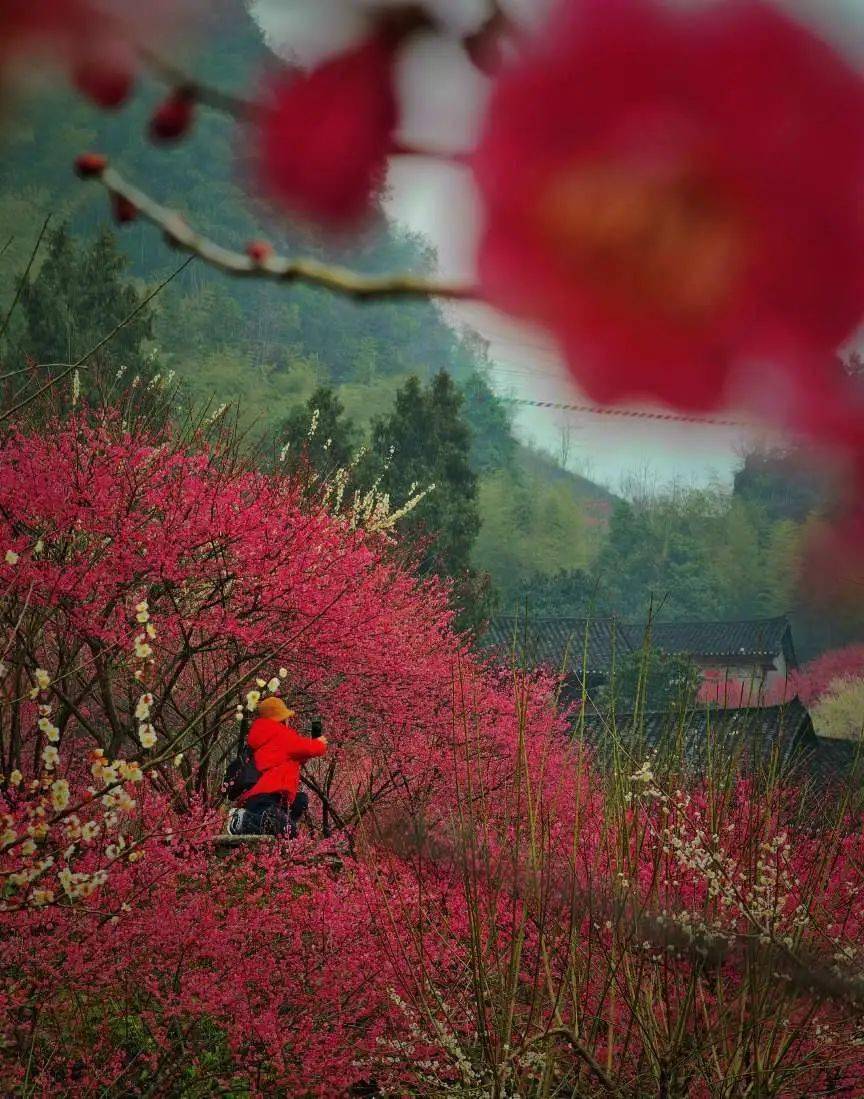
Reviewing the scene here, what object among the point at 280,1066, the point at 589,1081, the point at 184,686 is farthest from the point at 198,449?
the point at 589,1081

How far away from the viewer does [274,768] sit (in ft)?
16.8

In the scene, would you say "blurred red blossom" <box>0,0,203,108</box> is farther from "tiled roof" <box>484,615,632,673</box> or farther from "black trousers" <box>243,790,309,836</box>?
"tiled roof" <box>484,615,632,673</box>

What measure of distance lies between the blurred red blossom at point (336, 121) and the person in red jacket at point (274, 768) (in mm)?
4370

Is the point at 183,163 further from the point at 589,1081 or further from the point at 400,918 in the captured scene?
the point at 400,918

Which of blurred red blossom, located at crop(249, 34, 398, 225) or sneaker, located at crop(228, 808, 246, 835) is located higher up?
blurred red blossom, located at crop(249, 34, 398, 225)

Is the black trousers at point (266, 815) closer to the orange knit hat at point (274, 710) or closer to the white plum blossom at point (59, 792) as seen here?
the orange knit hat at point (274, 710)

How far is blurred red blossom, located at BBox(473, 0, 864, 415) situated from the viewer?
1.72 ft

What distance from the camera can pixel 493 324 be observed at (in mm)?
598

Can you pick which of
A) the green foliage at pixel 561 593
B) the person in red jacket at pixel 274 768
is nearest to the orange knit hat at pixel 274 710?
the person in red jacket at pixel 274 768

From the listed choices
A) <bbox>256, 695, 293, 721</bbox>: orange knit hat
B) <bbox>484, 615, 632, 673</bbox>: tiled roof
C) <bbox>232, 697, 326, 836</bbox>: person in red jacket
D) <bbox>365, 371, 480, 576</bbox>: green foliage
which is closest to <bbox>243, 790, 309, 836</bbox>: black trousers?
<bbox>232, 697, 326, 836</bbox>: person in red jacket

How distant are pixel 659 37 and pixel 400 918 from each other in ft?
13.0

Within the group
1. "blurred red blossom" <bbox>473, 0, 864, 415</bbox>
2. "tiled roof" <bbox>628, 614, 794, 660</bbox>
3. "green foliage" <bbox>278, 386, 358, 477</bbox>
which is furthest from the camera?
"tiled roof" <bbox>628, 614, 794, 660</bbox>

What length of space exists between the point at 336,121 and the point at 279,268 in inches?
7.6

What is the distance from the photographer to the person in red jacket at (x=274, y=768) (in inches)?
199
